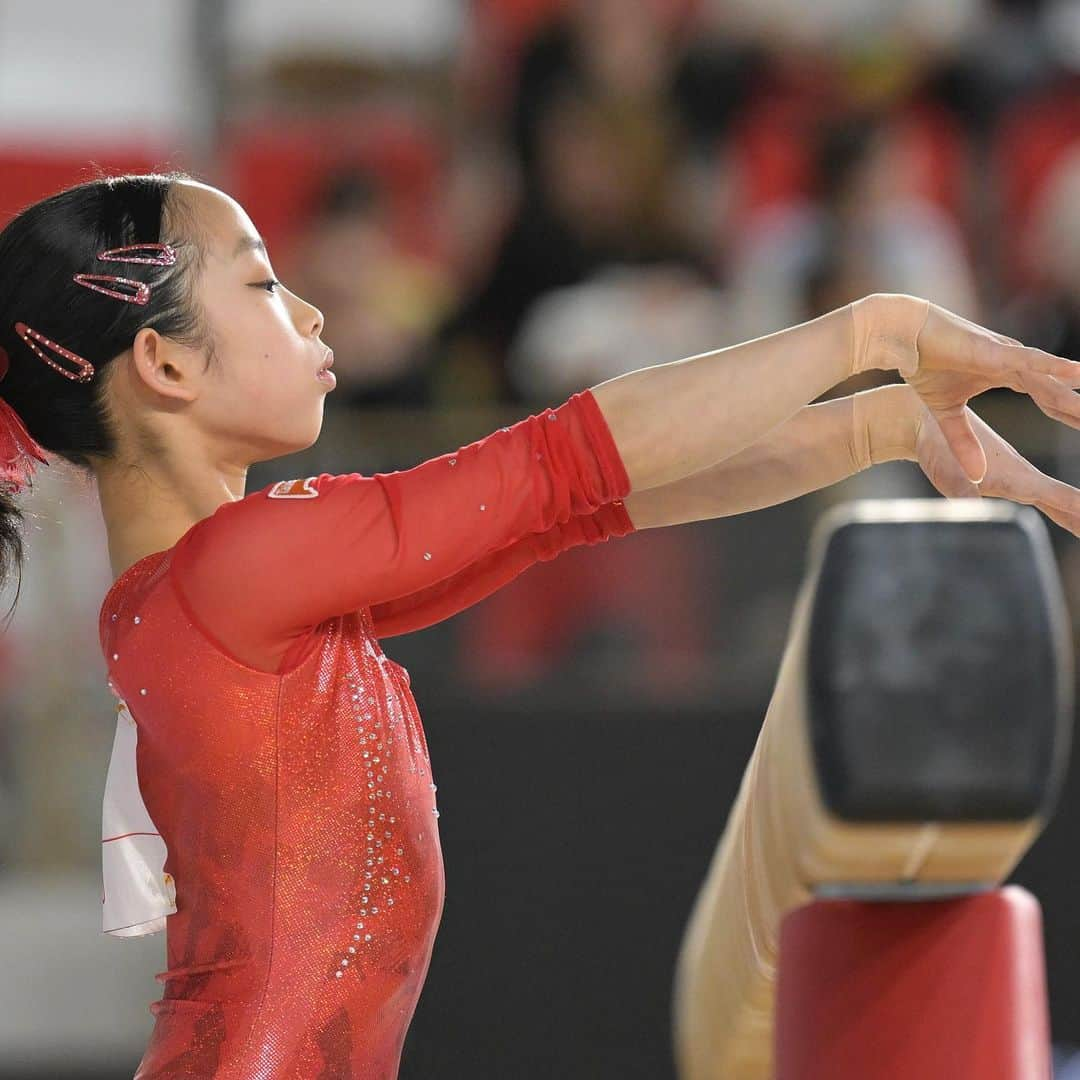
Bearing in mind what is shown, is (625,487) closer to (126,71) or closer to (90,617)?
(90,617)

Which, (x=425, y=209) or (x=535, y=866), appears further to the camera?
(x=425, y=209)

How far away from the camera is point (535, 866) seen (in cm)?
308

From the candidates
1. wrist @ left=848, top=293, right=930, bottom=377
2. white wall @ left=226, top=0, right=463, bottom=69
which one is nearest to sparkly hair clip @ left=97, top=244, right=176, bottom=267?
wrist @ left=848, top=293, right=930, bottom=377

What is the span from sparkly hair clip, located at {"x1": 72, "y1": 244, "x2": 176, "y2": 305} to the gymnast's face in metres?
0.03

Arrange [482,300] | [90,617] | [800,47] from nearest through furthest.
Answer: [90,617]
[482,300]
[800,47]

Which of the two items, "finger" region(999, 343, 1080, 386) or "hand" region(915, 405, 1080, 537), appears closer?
"finger" region(999, 343, 1080, 386)

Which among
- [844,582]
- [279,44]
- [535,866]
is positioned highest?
[844,582]

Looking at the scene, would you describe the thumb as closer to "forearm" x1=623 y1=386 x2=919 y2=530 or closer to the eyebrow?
"forearm" x1=623 y1=386 x2=919 y2=530

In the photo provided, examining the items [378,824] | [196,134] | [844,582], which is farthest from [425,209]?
[844,582]

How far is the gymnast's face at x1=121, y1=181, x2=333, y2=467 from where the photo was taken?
1336mm

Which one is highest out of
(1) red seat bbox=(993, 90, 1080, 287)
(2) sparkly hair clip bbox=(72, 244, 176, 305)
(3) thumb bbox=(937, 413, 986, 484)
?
(2) sparkly hair clip bbox=(72, 244, 176, 305)

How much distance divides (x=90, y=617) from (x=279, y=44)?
7.68 ft

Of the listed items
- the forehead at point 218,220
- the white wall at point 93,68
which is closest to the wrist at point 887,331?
the forehead at point 218,220

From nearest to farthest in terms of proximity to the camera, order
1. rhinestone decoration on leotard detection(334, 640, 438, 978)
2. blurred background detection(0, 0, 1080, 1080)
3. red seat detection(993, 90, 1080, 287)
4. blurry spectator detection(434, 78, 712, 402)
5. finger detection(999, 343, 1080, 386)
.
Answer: finger detection(999, 343, 1080, 386) < rhinestone decoration on leotard detection(334, 640, 438, 978) < blurred background detection(0, 0, 1080, 1080) < blurry spectator detection(434, 78, 712, 402) < red seat detection(993, 90, 1080, 287)
